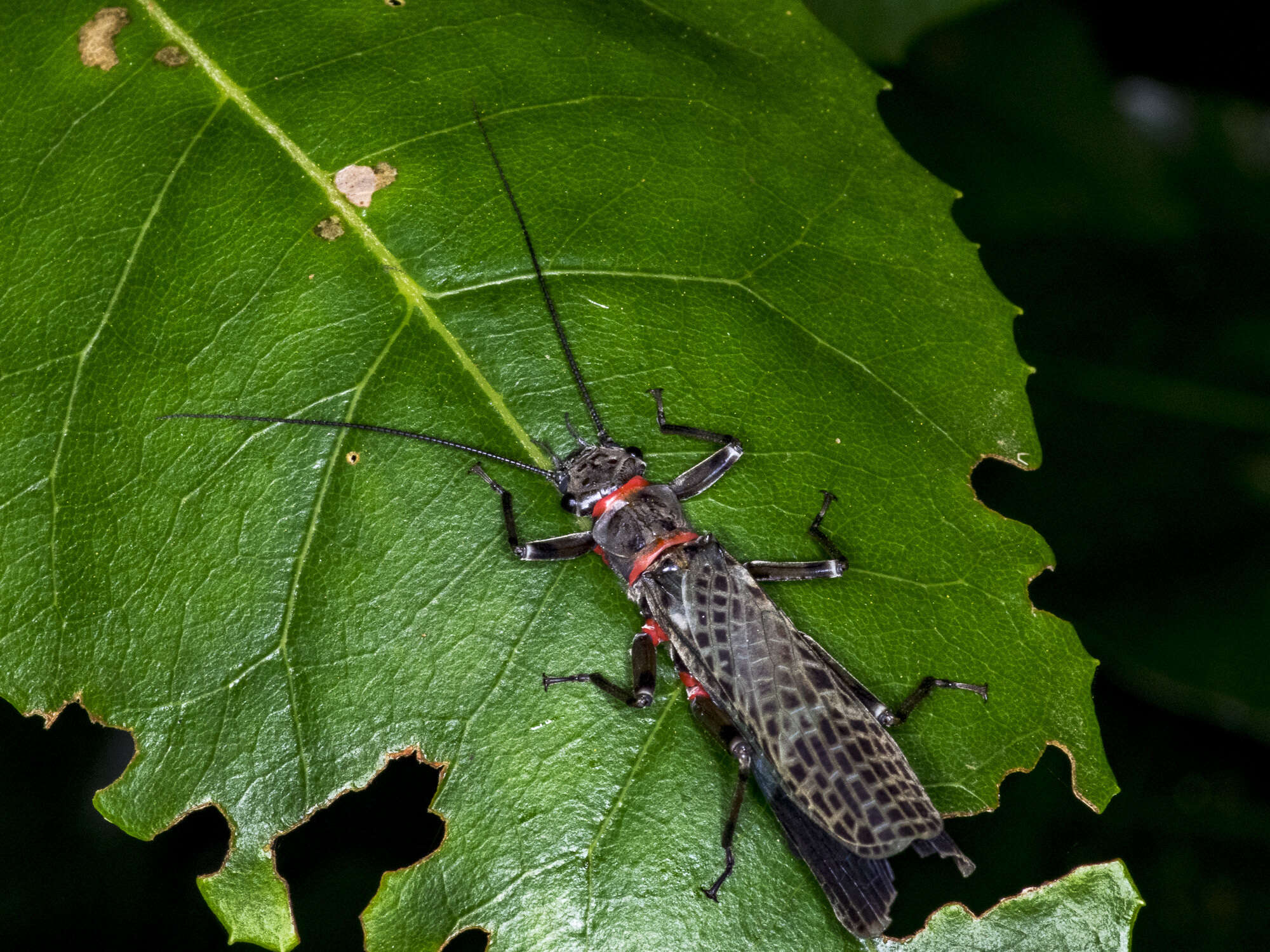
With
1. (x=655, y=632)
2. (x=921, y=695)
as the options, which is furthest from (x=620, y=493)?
(x=921, y=695)

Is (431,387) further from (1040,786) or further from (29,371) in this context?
(1040,786)

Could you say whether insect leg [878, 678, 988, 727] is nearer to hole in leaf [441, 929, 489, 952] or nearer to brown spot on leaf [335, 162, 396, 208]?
hole in leaf [441, 929, 489, 952]

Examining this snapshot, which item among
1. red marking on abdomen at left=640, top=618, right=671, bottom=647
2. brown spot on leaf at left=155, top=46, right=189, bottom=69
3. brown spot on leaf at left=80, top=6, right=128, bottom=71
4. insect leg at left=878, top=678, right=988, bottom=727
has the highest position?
brown spot on leaf at left=80, top=6, right=128, bottom=71

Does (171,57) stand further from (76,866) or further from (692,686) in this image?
(76,866)

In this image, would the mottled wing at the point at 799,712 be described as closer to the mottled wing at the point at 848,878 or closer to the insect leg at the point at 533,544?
the mottled wing at the point at 848,878

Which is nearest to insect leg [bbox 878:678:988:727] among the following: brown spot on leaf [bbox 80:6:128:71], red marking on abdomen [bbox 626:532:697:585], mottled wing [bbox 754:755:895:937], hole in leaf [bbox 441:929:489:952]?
mottled wing [bbox 754:755:895:937]

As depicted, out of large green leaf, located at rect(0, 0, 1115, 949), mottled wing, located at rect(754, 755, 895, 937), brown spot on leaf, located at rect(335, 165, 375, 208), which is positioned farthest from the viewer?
brown spot on leaf, located at rect(335, 165, 375, 208)
